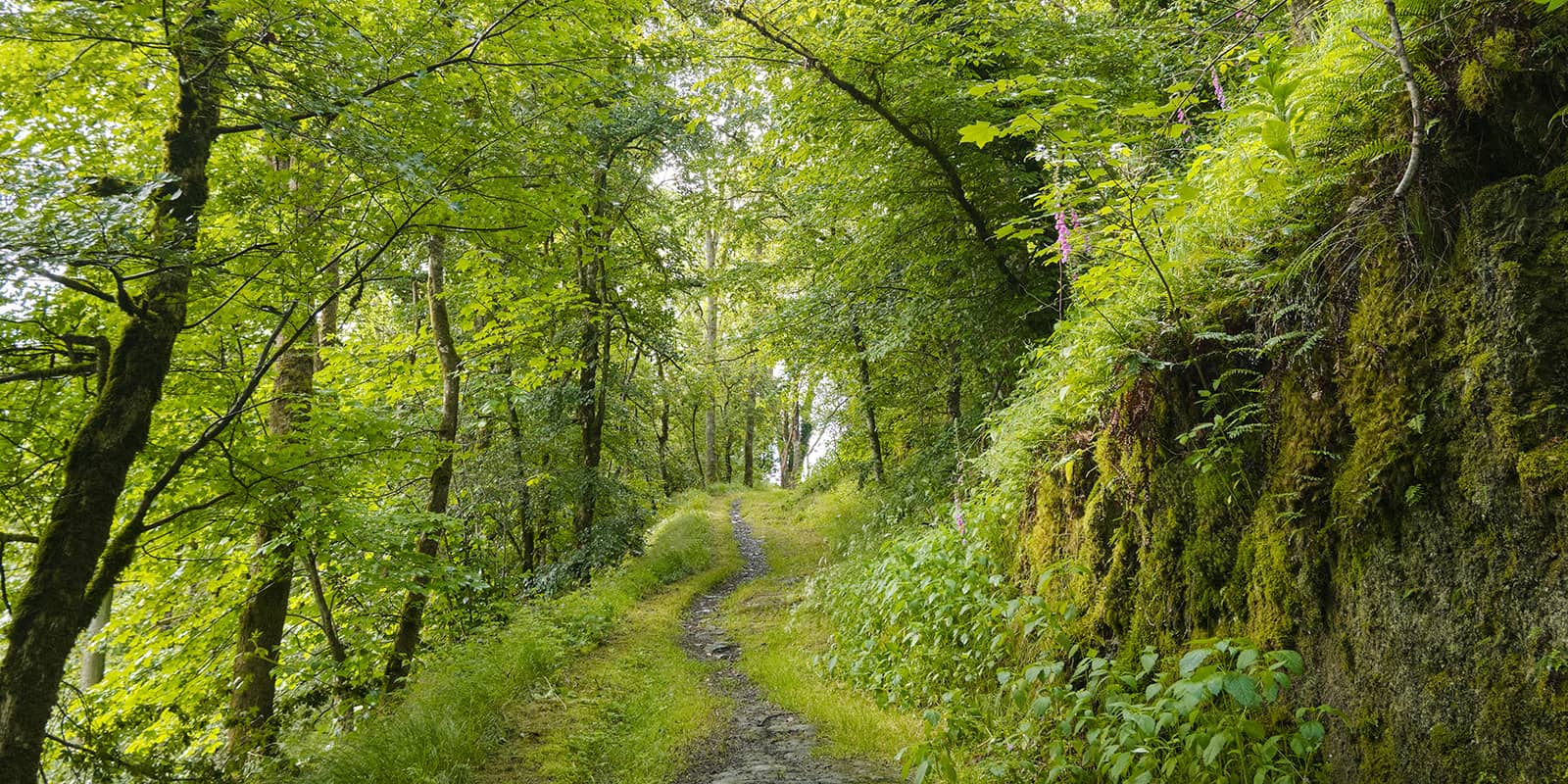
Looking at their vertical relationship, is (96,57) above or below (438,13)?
below

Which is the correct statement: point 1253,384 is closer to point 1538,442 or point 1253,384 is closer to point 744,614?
point 1538,442

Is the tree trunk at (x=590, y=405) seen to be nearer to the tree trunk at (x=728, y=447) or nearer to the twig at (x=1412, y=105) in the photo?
the twig at (x=1412, y=105)

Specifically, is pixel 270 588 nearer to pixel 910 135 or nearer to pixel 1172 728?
pixel 1172 728

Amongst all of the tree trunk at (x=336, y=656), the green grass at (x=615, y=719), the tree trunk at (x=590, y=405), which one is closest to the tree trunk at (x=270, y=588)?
the tree trunk at (x=336, y=656)

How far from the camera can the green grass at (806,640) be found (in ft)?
17.4

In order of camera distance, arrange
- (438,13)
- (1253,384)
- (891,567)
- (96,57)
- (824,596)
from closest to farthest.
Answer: (1253,384) < (96,57) < (438,13) < (891,567) < (824,596)

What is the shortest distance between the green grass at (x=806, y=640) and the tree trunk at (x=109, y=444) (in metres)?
4.57

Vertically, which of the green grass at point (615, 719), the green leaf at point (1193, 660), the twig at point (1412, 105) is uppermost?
the twig at point (1412, 105)

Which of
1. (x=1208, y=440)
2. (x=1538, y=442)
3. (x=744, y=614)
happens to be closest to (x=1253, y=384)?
(x=1208, y=440)

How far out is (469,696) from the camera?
19.7 feet

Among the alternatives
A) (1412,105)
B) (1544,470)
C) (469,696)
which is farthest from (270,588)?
(1412,105)

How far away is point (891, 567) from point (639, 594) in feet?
22.6

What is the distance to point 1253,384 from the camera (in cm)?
333

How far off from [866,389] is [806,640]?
17.4 feet
